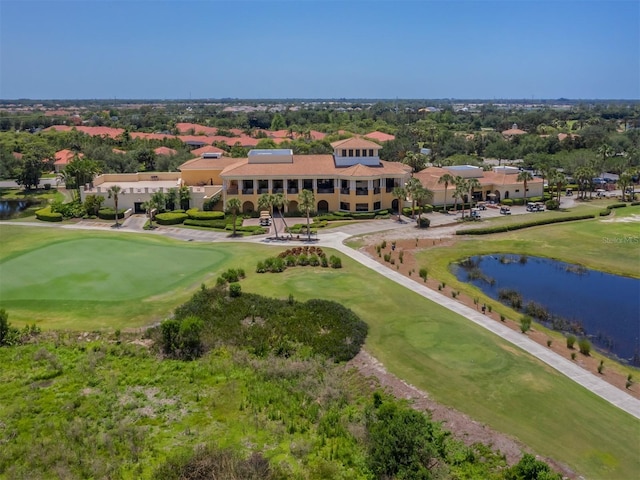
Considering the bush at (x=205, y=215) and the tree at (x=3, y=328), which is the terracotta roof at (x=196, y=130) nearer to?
the bush at (x=205, y=215)

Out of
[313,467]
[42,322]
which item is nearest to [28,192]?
[42,322]

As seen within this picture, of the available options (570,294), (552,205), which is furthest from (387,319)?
(552,205)

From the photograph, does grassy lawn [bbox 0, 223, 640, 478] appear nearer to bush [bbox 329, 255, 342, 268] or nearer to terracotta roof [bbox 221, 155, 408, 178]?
bush [bbox 329, 255, 342, 268]

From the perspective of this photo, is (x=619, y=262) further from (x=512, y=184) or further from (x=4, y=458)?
(x=4, y=458)

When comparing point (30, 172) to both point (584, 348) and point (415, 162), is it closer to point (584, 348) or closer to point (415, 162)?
point (415, 162)

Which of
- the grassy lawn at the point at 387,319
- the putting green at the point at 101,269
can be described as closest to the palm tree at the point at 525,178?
the grassy lawn at the point at 387,319

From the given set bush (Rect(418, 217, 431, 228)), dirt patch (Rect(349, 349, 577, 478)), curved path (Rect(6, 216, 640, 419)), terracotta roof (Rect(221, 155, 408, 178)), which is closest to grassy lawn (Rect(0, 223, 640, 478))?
dirt patch (Rect(349, 349, 577, 478))
